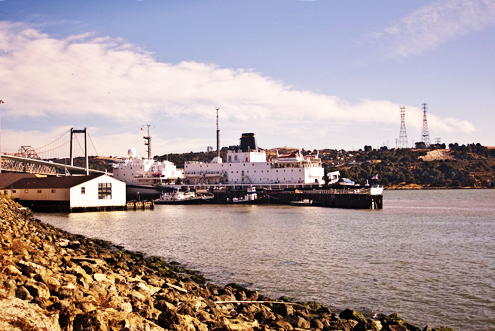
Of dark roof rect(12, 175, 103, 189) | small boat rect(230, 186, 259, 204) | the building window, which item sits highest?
dark roof rect(12, 175, 103, 189)

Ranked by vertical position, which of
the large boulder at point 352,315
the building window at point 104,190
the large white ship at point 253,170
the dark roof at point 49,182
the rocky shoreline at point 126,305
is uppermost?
the large white ship at point 253,170

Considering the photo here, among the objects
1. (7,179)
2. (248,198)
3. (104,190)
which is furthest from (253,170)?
(7,179)

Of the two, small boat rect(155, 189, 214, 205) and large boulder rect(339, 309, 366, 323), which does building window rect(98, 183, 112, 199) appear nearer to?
small boat rect(155, 189, 214, 205)

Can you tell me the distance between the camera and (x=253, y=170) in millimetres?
57281

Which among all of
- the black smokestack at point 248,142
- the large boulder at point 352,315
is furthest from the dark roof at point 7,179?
the large boulder at point 352,315

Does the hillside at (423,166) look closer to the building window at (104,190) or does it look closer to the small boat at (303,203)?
the small boat at (303,203)

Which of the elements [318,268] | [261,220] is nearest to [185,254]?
[318,268]

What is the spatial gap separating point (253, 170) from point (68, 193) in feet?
81.7

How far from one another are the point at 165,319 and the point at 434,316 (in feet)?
22.0

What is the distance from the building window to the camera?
132ft

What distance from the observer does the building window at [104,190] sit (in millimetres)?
40156

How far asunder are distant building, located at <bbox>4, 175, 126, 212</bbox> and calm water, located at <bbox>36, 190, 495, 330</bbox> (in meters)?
5.87

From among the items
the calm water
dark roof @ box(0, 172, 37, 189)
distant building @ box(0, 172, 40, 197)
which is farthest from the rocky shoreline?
dark roof @ box(0, 172, 37, 189)

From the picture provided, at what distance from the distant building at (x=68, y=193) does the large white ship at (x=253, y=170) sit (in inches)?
723
